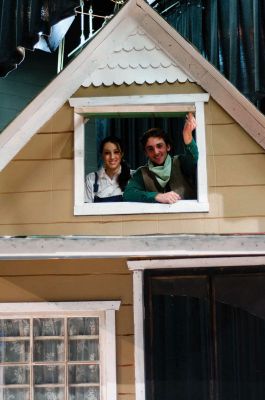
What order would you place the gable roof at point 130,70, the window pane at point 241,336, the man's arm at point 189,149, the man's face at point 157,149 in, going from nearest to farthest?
the window pane at point 241,336 < the man's arm at point 189,149 < the gable roof at point 130,70 < the man's face at point 157,149

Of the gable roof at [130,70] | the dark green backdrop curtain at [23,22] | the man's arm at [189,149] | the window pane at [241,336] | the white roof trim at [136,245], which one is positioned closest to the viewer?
the white roof trim at [136,245]

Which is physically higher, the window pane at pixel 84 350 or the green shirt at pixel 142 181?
the green shirt at pixel 142 181

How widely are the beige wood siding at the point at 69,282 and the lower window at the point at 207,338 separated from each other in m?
0.28

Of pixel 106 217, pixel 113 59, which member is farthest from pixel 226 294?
pixel 113 59

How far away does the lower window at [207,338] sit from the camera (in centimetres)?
662

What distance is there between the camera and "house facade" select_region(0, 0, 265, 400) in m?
6.69

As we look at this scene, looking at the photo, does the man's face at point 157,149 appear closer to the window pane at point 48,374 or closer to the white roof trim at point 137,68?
the white roof trim at point 137,68

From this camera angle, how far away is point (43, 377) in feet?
22.6

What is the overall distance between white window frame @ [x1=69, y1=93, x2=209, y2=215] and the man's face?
294 mm

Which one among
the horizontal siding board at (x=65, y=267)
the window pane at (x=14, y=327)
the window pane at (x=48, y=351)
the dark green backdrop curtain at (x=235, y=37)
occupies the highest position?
the dark green backdrop curtain at (x=235, y=37)

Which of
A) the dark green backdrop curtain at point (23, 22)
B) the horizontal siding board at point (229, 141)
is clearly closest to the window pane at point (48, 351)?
the horizontal siding board at point (229, 141)

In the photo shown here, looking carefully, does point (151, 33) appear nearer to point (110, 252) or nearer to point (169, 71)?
point (169, 71)

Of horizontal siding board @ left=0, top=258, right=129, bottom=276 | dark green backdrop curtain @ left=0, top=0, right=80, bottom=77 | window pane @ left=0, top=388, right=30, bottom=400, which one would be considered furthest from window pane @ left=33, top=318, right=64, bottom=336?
dark green backdrop curtain @ left=0, top=0, right=80, bottom=77

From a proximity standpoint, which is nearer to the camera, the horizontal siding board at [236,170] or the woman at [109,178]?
the horizontal siding board at [236,170]
